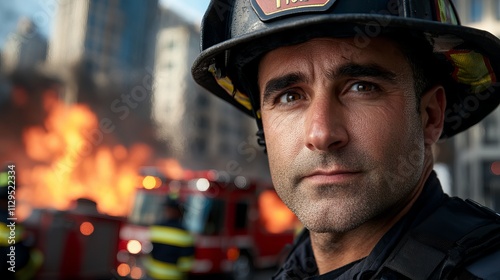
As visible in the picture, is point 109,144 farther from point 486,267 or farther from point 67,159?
point 486,267

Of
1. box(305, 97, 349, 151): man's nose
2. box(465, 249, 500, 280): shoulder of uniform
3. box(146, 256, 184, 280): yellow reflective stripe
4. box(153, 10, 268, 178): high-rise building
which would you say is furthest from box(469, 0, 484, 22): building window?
box(465, 249, 500, 280): shoulder of uniform

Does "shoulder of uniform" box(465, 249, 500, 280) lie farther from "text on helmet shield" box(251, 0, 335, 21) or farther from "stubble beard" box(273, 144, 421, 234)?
"text on helmet shield" box(251, 0, 335, 21)

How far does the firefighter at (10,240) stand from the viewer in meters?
4.57

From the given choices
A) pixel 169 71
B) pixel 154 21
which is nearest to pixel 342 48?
pixel 154 21

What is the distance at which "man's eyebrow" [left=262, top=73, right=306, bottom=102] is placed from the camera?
1.62 metres

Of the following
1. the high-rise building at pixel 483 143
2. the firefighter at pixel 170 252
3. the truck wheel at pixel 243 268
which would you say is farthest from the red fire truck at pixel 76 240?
the high-rise building at pixel 483 143

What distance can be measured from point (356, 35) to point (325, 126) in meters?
0.32

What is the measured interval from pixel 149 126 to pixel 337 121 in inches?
1250

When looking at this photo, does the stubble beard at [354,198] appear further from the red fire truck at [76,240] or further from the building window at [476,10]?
the building window at [476,10]

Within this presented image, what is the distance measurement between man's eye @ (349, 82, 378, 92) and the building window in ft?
88.7

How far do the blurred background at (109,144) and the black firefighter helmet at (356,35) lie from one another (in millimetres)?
7324

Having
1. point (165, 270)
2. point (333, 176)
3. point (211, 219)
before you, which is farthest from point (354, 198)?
point (211, 219)

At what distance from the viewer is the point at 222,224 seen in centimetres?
1052

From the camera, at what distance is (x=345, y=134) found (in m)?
1.45
